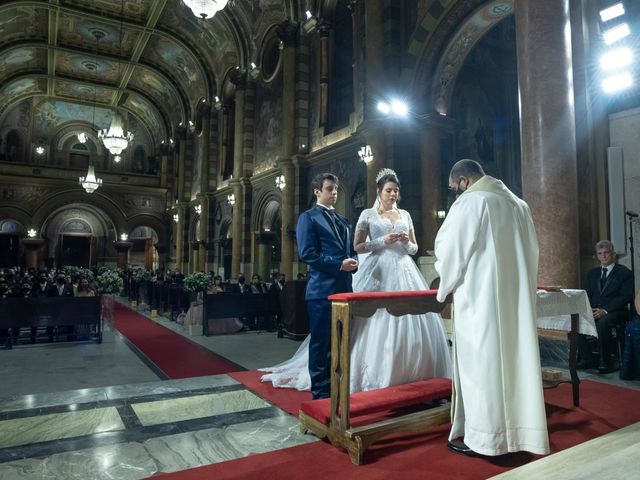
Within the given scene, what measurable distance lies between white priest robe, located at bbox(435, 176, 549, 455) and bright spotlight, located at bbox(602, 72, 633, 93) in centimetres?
471

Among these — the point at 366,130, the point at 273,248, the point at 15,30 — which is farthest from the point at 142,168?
the point at 366,130

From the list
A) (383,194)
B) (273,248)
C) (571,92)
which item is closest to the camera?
(383,194)

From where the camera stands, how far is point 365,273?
381 cm

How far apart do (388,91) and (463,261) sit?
28.2ft

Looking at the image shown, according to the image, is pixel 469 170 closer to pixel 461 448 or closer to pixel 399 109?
pixel 461 448

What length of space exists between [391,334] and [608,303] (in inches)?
128

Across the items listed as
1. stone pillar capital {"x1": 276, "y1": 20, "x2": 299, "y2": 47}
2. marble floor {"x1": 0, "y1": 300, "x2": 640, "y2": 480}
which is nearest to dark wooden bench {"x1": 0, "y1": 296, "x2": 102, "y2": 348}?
marble floor {"x1": 0, "y1": 300, "x2": 640, "y2": 480}

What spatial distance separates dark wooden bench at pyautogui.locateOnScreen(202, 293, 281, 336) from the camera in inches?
332

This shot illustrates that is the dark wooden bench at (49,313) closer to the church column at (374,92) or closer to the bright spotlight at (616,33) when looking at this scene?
the church column at (374,92)

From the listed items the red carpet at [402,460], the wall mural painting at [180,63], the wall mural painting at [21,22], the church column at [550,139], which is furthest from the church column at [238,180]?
the red carpet at [402,460]

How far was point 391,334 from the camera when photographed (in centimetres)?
347

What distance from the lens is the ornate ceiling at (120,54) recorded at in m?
18.8

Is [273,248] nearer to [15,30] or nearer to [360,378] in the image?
[360,378]

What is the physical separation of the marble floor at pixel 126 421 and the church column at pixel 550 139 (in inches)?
45.1
